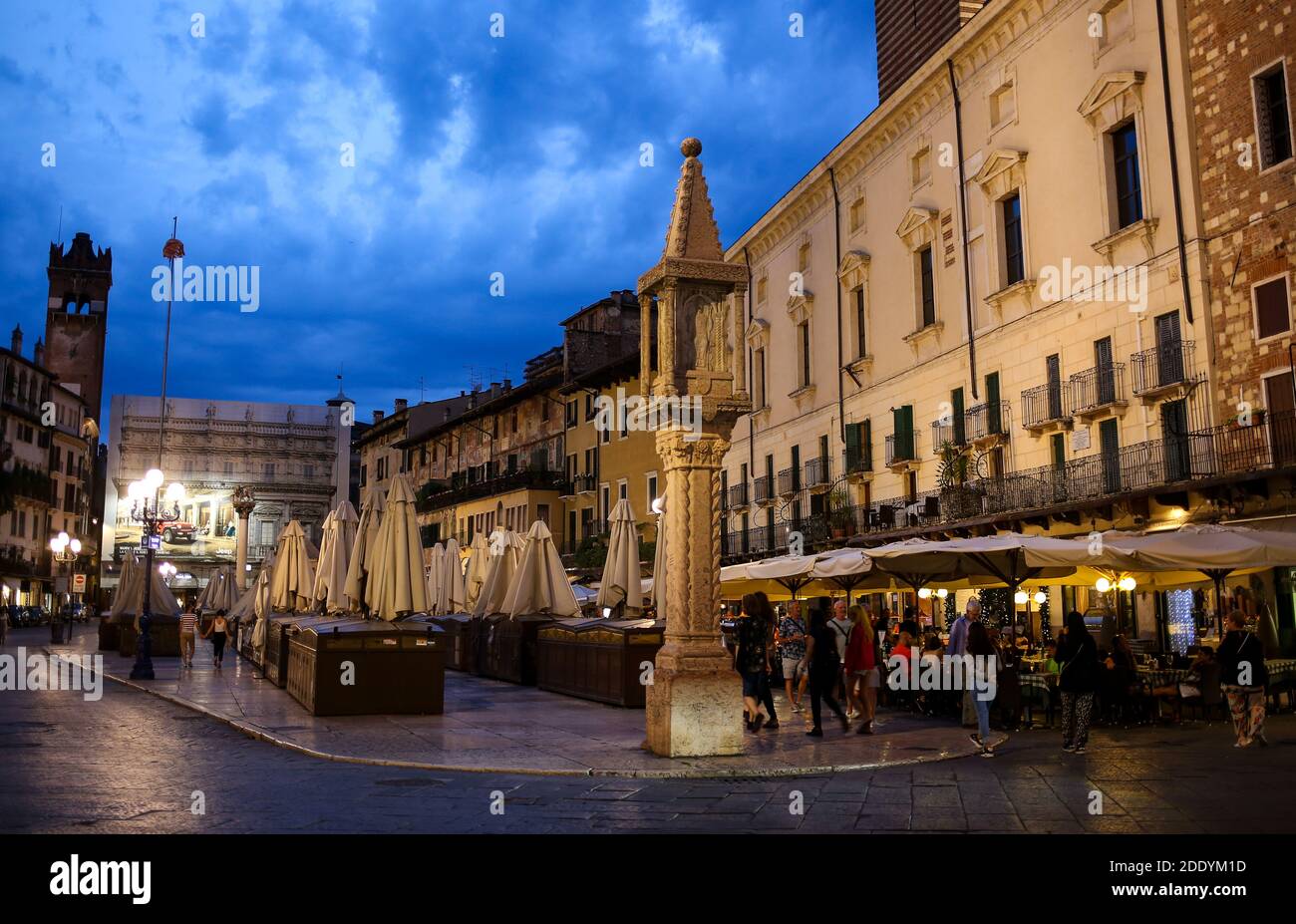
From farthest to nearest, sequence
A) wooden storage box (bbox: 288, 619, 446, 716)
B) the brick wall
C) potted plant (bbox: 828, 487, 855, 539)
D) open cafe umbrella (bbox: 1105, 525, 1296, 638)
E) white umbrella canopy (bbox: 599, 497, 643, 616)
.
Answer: potted plant (bbox: 828, 487, 855, 539)
the brick wall
white umbrella canopy (bbox: 599, 497, 643, 616)
wooden storage box (bbox: 288, 619, 446, 716)
open cafe umbrella (bbox: 1105, 525, 1296, 638)

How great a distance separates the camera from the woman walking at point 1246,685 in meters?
13.0

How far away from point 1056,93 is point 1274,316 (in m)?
8.69

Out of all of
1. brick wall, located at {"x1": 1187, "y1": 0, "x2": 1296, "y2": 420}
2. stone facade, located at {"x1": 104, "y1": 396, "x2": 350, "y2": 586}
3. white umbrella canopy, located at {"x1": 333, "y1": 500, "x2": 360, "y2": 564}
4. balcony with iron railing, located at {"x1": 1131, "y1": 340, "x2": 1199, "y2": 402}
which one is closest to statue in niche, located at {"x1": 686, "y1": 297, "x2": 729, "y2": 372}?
white umbrella canopy, located at {"x1": 333, "y1": 500, "x2": 360, "y2": 564}

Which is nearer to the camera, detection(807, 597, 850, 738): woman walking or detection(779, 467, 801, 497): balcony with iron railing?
detection(807, 597, 850, 738): woman walking

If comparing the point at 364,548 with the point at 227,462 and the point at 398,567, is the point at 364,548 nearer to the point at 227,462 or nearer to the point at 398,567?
the point at 398,567

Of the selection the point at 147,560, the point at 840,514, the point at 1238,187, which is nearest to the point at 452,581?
the point at 147,560

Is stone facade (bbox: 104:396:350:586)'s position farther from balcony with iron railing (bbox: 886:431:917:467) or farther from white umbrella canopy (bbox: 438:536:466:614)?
balcony with iron railing (bbox: 886:431:917:467)

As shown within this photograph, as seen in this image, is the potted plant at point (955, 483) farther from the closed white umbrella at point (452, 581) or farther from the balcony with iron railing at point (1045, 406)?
the closed white umbrella at point (452, 581)

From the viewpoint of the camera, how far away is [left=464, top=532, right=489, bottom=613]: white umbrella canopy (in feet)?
89.7

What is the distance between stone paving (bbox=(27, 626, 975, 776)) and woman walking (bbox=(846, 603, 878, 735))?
1.25ft

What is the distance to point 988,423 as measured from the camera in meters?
28.2
